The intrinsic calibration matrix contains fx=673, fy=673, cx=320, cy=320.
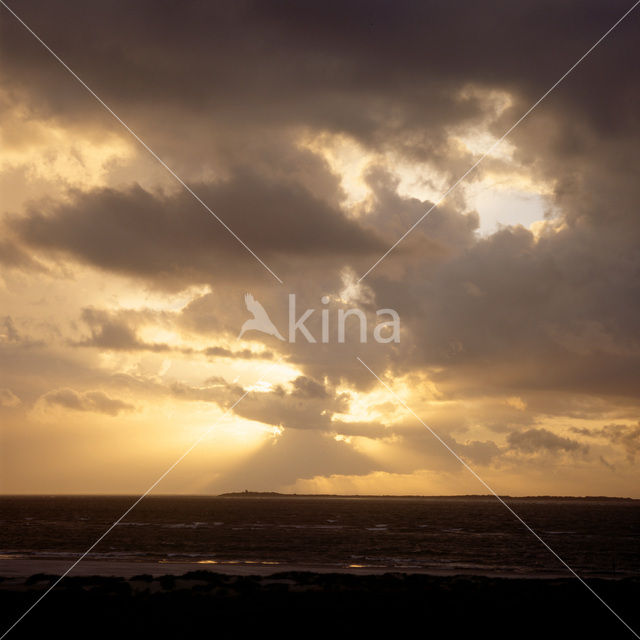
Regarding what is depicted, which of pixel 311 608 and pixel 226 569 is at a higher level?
pixel 226 569

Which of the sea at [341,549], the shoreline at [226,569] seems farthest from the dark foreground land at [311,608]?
the sea at [341,549]

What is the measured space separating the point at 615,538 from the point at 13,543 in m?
70.5

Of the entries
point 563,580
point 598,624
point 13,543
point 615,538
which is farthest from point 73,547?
point 615,538

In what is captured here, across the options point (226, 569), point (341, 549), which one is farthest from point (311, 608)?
point (341, 549)

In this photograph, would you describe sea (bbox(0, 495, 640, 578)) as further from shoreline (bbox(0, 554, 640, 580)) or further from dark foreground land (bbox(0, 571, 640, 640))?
dark foreground land (bbox(0, 571, 640, 640))

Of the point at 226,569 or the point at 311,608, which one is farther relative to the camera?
the point at 226,569

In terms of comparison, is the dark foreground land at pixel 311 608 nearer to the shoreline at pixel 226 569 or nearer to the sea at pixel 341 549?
the shoreline at pixel 226 569

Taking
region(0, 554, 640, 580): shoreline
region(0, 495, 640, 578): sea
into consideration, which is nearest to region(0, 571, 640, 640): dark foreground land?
region(0, 554, 640, 580): shoreline

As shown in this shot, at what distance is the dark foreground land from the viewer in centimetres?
2612

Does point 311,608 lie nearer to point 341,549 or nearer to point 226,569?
point 226,569

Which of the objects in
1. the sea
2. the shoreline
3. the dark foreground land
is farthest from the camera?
the sea

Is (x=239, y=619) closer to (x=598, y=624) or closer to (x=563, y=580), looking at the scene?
(x=598, y=624)

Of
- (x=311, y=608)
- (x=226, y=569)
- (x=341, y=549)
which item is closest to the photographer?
(x=311, y=608)

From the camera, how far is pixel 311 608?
97.2 feet
